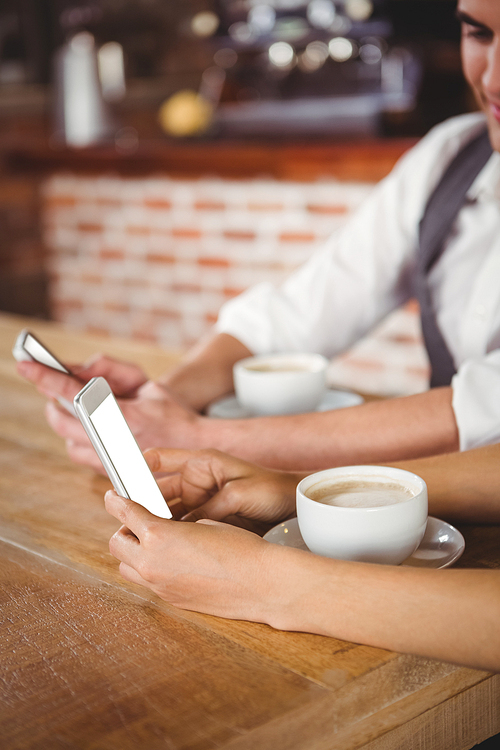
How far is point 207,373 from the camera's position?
121 cm

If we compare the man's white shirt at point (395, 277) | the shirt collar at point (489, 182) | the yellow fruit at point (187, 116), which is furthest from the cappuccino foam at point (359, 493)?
the yellow fruit at point (187, 116)

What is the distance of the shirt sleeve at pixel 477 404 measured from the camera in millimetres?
922

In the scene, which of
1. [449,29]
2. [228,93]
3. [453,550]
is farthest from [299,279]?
[228,93]

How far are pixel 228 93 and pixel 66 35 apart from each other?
101 cm

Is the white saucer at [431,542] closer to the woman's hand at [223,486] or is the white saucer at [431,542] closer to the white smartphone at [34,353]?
the woman's hand at [223,486]

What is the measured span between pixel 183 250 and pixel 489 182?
6.58 feet

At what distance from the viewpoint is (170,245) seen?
3.17 meters

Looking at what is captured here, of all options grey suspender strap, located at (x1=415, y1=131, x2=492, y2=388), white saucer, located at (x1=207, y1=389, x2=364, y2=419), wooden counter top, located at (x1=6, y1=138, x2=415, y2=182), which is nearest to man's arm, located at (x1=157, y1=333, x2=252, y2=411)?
white saucer, located at (x1=207, y1=389, x2=364, y2=419)

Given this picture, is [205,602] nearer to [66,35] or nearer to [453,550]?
[453,550]

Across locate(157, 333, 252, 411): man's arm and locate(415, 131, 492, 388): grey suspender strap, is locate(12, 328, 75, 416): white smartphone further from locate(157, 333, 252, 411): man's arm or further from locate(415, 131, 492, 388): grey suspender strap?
locate(415, 131, 492, 388): grey suspender strap

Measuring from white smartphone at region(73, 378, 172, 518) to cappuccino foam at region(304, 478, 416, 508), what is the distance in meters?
0.14

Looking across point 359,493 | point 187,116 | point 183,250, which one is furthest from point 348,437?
point 187,116

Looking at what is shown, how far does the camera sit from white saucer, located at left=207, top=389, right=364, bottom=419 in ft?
3.60

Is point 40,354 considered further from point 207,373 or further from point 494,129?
point 494,129
